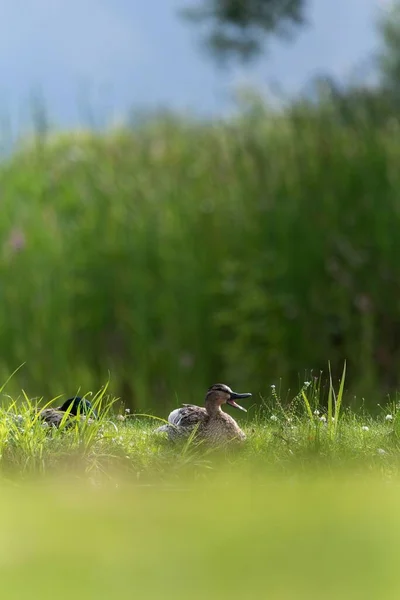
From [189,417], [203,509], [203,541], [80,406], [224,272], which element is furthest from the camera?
[224,272]

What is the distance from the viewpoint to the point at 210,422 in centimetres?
259

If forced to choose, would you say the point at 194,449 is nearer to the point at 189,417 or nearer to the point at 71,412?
the point at 189,417

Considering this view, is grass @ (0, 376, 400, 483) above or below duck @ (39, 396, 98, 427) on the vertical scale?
below

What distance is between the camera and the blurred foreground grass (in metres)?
1.51

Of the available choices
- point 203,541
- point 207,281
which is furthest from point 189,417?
point 207,281

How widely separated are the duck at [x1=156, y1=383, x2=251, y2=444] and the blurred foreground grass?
34 centimetres

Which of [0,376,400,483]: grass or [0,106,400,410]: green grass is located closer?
[0,376,400,483]: grass

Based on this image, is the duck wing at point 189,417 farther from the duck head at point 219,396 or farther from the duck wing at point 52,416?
the duck wing at point 52,416

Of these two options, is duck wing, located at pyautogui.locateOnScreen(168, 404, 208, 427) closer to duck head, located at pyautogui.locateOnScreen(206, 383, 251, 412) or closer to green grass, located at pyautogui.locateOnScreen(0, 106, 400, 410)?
duck head, located at pyautogui.locateOnScreen(206, 383, 251, 412)

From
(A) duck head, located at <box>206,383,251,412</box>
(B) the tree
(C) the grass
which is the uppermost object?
(B) the tree

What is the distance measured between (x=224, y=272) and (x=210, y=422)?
1.51m

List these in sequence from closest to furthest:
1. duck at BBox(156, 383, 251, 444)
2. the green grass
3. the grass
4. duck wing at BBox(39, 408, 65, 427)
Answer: the grass, duck at BBox(156, 383, 251, 444), duck wing at BBox(39, 408, 65, 427), the green grass

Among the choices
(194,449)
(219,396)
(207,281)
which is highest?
(207,281)

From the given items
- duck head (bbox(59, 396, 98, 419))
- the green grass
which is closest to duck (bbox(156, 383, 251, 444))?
duck head (bbox(59, 396, 98, 419))
